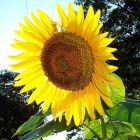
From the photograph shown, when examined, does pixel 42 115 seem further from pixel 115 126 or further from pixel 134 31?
pixel 134 31

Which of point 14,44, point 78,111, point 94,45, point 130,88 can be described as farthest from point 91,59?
point 130,88

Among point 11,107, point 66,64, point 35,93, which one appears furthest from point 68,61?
point 11,107

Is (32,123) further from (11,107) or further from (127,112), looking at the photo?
(11,107)

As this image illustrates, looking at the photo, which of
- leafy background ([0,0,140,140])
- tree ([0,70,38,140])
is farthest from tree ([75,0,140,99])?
tree ([0,70,38,140])

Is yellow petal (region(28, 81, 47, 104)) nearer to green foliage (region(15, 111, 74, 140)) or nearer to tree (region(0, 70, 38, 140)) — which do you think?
green foliage (region(15, 111, 74, 140))

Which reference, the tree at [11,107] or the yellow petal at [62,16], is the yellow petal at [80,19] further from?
the tree at [11,107]
